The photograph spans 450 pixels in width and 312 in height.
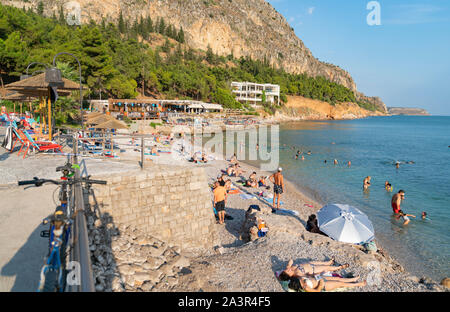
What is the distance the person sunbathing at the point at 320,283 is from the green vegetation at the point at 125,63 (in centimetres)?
2161

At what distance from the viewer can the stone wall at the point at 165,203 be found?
20.5 feet

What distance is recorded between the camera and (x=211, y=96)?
64750 mm

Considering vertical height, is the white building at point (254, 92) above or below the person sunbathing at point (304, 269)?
above

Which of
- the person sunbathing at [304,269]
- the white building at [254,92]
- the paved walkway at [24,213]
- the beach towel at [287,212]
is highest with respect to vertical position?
the white building at [254,92]

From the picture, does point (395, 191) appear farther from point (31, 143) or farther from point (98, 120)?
point (31, 143)

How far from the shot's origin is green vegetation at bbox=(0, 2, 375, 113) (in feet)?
98.5

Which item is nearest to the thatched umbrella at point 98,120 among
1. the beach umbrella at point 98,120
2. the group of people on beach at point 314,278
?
the beach umbrella at point 98,120

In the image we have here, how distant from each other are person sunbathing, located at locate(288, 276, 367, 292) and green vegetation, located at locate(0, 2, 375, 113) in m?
21.6

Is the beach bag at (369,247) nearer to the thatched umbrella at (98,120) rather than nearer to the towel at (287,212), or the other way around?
the towel at (287,212)

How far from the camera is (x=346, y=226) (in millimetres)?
7895

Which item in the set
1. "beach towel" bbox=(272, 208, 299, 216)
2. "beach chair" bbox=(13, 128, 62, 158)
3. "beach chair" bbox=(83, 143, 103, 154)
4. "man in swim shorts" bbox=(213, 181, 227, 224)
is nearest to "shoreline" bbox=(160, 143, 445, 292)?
"man in swim shorts" bbox=(213, 181, 227, 224)

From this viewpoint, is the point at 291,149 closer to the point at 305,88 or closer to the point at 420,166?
the point at 420,166

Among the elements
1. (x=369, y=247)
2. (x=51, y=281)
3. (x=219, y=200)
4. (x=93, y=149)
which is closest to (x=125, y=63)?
(x=93, y=149)
